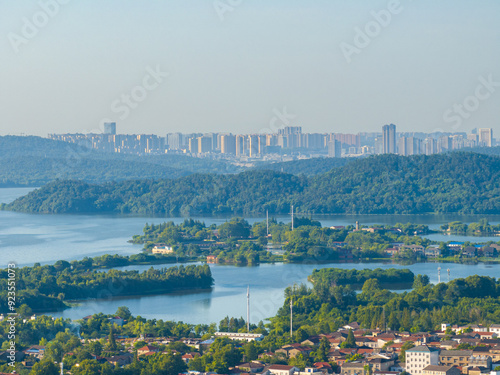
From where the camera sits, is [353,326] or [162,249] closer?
[353,326]

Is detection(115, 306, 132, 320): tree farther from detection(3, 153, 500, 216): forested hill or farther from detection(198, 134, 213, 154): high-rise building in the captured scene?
detection(198, 134, 213, 154): high-rise building

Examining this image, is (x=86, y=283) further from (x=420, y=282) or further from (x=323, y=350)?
(x=323, y=350)

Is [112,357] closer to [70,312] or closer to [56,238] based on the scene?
[70,312]

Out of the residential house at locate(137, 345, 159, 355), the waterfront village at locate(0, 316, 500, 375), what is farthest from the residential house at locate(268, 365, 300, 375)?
the residential house at locate(137, 345, 159, 355)

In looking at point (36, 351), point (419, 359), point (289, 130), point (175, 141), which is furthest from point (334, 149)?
point (419, 359)

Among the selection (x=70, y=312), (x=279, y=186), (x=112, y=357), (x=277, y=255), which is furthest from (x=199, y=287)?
(x=279, y=186)

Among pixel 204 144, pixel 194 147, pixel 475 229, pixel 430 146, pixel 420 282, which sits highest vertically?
pixel 204 144
